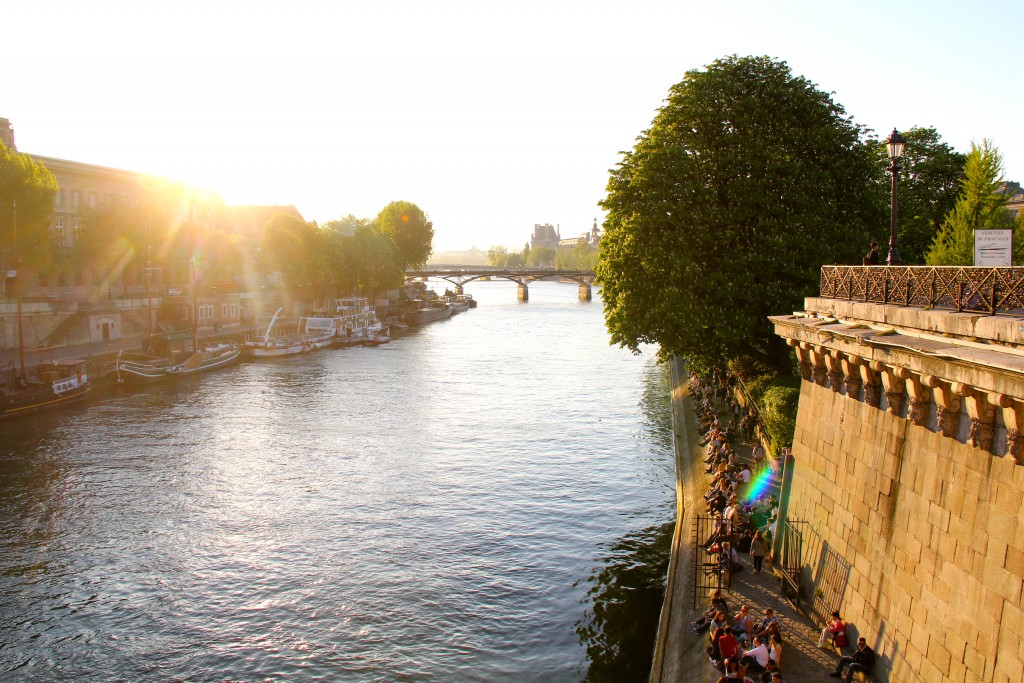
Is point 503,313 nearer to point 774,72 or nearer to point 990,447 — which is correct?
point 774,72

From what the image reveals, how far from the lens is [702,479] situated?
27547mm

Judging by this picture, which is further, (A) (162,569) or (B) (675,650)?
(A) (162,569)

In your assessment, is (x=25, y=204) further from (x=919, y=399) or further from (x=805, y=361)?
(x=919, y=399)

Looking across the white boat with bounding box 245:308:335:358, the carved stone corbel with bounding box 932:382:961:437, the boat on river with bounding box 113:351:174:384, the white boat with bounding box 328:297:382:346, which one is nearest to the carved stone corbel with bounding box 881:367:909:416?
the carved stone corbel with bounding box 932:382:961:437

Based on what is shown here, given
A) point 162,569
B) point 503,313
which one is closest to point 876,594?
point 162,569

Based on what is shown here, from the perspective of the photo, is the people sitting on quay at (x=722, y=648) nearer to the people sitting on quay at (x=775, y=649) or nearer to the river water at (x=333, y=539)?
the people sitting on quay at (x=775, y=649)

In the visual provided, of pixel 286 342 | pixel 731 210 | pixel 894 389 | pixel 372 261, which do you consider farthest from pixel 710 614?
pixel 372 261

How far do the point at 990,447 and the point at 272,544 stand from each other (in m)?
20.1

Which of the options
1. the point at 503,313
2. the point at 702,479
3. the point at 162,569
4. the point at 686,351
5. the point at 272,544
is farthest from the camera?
the point at 503,313

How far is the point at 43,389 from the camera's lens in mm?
43656

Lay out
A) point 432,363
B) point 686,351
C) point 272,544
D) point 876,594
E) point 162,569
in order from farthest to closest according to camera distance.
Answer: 1. point 432,363
2. point 686,351
3. point 272,544
4. point 162,569
5. point 876,594

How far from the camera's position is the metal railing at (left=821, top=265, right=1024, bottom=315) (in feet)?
36.7

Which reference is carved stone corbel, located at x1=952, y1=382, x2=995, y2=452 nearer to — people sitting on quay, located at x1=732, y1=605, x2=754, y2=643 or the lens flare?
people sitting on quay, located at x1=732, y1=605, x2=754, y2=643

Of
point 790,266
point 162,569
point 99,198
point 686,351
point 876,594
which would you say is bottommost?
point 162,569
